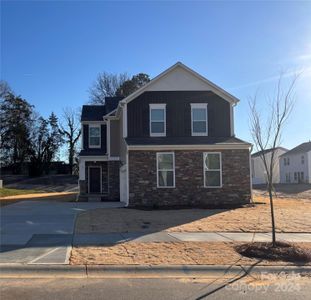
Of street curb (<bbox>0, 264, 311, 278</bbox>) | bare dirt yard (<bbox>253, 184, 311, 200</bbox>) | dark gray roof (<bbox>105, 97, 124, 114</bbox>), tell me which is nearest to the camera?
street curb (<bbox>0, 264, 311, 278</bbox>)

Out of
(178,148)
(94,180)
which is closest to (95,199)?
(94,180)

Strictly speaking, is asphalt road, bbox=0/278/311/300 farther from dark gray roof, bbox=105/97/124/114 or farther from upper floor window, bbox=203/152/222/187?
dark gray roof, bbox=105/97/124/114

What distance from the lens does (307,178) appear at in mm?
60375

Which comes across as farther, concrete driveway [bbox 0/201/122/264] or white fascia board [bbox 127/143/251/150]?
white fascia board [bbox 127/143/251/150]

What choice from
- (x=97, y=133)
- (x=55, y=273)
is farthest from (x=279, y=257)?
(x=97, y=133)

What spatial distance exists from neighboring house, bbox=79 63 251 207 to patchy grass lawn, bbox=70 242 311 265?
11.9m

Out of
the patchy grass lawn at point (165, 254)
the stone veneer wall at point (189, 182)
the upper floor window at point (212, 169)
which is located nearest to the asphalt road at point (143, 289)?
the patchy grass lawn at point (165, 254)

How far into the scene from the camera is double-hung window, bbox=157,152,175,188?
77.4 feet

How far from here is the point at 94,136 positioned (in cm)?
3266

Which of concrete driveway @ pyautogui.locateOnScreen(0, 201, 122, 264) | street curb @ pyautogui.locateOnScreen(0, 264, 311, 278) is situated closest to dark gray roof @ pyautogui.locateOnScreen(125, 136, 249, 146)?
concrete driveway @ pyautogui.locateOnScreen(0, 201, 122, 264)

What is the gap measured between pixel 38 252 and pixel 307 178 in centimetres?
5552

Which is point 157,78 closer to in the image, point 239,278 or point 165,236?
point 165,236

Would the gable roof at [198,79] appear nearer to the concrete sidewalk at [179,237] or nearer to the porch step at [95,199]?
the porch step at [95,199]

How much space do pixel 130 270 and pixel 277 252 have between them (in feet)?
12.2
